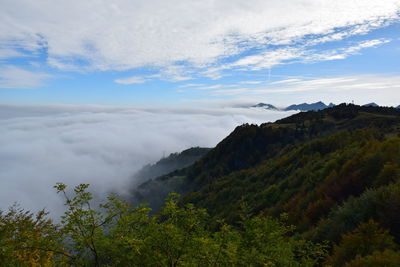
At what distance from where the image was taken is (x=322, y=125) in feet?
213

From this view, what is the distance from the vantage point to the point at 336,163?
20.6 meters

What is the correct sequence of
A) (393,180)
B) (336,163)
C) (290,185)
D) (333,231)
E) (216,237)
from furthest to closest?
(290,185), (336,163), (393,180), (333,231), (216,237)

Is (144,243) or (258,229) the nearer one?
(144,243)

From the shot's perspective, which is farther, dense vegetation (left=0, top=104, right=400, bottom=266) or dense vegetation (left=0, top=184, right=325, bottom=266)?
dense vegetation (left=0, top=104, right=400, bottom=266)

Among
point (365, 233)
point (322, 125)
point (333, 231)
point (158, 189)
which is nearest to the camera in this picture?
point (365, 233)

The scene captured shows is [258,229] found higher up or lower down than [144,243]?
lower down

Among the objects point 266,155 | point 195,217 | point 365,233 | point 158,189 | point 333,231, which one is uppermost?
point 195,217

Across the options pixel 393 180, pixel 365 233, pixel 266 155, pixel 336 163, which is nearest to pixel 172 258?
pixel 365 233

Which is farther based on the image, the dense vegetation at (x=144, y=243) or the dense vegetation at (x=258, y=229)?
the dense vegetation at (x=258, y=229)

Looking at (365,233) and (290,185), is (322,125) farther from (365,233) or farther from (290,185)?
(365,233)

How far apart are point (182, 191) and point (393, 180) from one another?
231ft

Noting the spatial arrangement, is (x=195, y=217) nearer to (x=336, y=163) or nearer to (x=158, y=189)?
(x=336, y=163)

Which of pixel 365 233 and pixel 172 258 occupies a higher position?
pixel 172 258

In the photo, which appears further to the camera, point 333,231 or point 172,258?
point 333,231
